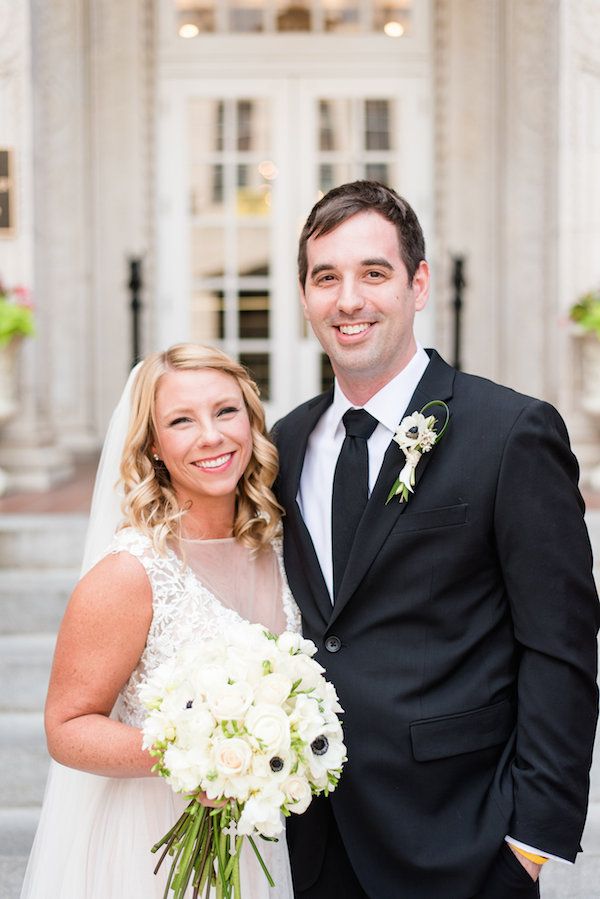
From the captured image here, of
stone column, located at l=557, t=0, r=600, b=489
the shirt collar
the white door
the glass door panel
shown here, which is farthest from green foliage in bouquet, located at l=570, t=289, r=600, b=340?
the shirt collar

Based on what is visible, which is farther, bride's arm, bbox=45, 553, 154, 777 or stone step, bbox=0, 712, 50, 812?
stone step, bbox=0, 712, 50, 812

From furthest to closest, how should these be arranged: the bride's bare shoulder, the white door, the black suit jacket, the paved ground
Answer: the white door → the paved ground → the bride's bare shoulder → the black suit jacket

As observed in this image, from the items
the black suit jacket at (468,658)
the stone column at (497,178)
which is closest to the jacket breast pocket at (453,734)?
the black suit jacket at (468,658)

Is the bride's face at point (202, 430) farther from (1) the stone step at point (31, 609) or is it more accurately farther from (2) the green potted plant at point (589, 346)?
(2) the green potted plant at point (589, 346)

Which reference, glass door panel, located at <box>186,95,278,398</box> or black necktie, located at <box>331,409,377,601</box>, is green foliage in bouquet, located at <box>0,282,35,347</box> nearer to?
glass door panel, located at <box>186,95,278,398</box>

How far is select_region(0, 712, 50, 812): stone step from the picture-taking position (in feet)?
12.9

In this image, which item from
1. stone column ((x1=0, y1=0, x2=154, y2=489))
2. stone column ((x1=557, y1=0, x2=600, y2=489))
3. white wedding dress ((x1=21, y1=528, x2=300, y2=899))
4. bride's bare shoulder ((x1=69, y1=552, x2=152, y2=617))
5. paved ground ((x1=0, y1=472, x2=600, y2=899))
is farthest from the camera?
stone column ((x1=0, y1=0, x2=154, y2=489))

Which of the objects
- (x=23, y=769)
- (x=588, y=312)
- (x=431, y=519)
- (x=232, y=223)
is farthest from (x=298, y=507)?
(x=232, y=223)

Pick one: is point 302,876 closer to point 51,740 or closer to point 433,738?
point 433,738

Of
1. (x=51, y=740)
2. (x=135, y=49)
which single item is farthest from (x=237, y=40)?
(x=51, y=740)

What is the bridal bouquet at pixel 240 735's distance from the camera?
1.76 meters

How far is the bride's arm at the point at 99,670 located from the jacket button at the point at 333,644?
1.39ft

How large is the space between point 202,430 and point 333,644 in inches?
23.9

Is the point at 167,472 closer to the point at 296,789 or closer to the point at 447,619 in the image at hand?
the point at 447,619
